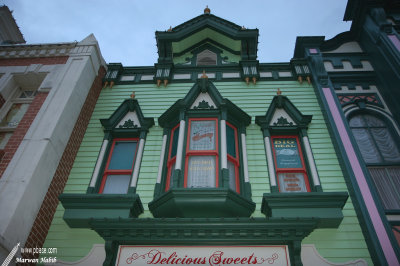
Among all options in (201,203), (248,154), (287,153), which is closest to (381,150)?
(287,153)

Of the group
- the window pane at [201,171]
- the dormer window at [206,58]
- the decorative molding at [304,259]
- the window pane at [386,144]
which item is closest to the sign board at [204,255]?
the decorative molding at [304,259]

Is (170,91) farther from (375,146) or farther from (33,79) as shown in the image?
(375,146)

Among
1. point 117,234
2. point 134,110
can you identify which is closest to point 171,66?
point 134,110

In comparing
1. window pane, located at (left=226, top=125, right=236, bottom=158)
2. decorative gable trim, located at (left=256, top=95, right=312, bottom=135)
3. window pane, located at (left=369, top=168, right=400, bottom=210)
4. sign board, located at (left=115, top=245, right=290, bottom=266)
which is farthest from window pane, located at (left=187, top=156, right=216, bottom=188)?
window pane, located at (left=369, top=168, right=400, bottom=210)

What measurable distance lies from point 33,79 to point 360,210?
10042 millimetres

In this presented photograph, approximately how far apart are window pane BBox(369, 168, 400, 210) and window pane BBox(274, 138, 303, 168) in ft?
6.38

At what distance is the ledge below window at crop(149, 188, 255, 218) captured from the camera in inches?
257

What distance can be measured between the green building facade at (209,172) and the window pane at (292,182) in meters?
0.03

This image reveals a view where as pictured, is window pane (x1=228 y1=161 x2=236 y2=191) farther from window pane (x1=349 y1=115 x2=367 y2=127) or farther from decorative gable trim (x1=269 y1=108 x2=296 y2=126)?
window pane (x1=349 y1=115 x2=367 y2=127)

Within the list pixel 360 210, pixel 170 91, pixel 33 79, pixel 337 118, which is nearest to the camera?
pixel 360 210

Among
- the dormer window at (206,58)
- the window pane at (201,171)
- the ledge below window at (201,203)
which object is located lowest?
the ledge below window at (201,203)

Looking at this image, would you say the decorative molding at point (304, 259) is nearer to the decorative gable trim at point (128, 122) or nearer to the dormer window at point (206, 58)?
the decorative gable trim at point (128, 122)

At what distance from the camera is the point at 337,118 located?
900cm

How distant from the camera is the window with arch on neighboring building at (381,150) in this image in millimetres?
7691
